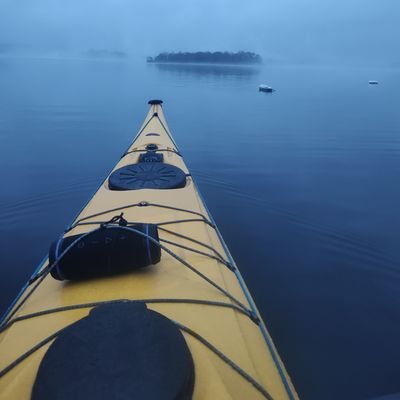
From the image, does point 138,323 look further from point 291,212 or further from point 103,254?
point 291,212

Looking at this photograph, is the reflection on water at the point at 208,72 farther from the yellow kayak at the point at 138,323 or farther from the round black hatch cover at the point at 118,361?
the round black hatch cover at the point at 118,361

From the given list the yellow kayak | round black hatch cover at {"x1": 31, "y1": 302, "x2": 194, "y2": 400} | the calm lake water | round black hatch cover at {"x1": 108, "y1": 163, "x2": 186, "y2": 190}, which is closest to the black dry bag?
the yellow kayak

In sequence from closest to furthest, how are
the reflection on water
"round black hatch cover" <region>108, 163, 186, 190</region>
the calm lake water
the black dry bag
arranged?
the black dry bag
the calm lake water
"round black hatch cover" <region>108, 163, 186, 190</region>
the reflection on water

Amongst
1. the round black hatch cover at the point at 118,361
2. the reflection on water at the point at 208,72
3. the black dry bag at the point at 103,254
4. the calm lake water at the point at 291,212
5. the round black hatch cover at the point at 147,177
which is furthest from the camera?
the reflection on water at the point at 208,72

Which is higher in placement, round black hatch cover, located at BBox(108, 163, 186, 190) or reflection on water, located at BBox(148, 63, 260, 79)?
reflection on water, located at BBox(148, 63, 260, 79)

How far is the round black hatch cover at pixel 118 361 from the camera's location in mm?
1497

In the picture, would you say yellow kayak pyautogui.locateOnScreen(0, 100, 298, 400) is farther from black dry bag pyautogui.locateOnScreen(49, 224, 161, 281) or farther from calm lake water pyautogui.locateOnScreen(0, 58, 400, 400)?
calm lake water pyautogui.locateOnScreen(0, 58, 400, 400)

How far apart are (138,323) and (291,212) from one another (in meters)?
5.74

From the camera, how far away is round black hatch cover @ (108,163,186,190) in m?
4.70

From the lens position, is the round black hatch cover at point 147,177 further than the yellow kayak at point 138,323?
Yes

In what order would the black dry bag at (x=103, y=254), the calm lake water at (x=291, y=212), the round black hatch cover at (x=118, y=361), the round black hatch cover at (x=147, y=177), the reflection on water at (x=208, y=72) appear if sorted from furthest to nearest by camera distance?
the reflection on water at (x=208, y=72)
the round black hatch cover at (x=147, y=177)
the calm lake water at (x=291, y=212)
the black dry bag at (x=103, y=254)
the round black hatch cover at (x=118, y=361)

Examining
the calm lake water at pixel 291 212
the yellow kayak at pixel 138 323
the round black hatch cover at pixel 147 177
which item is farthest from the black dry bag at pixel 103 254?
the calm lake water at pixel 291 212

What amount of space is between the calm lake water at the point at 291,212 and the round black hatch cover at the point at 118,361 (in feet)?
7.89

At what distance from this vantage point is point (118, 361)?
5.26 ft
